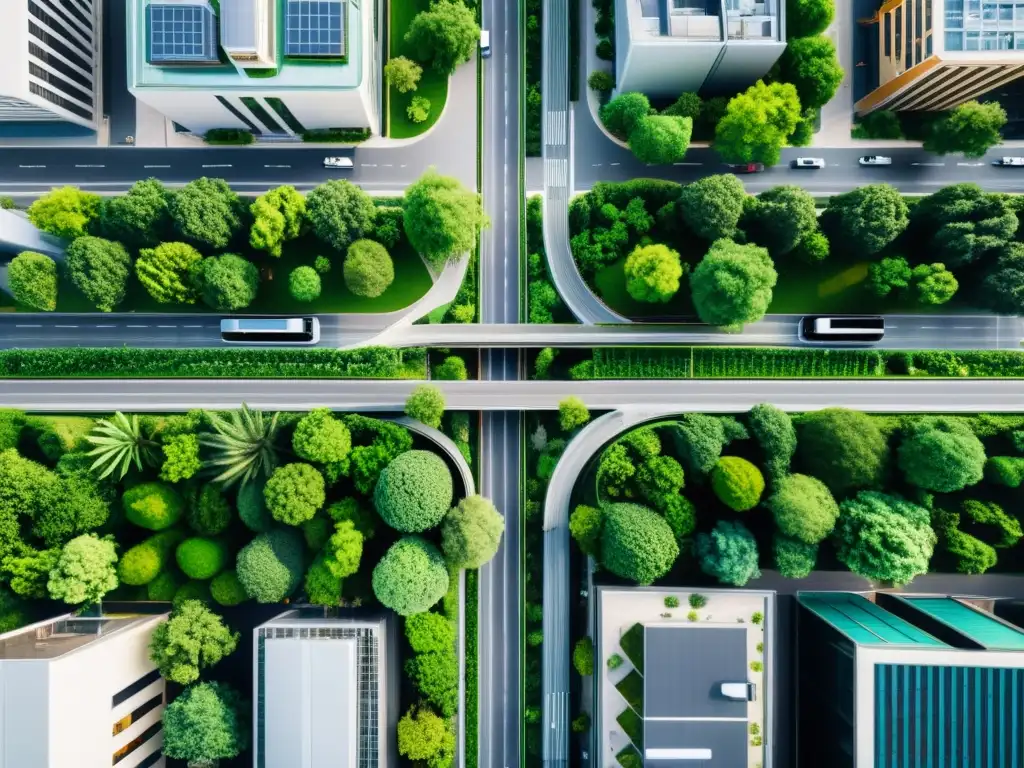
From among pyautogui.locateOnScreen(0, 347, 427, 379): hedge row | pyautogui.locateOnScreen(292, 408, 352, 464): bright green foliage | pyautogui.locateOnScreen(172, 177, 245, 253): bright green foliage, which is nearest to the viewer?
pyautogui.locateOnScreen(292, 408, 352, 464): bright green foliage

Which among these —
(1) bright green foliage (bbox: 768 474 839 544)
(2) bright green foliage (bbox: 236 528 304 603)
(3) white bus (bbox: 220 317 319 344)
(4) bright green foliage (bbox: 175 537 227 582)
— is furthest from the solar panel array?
(1) bright green foliage (bbox: 768 474 839 544)

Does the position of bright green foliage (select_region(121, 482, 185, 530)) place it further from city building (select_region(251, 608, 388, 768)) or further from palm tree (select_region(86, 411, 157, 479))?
city building (select_region(251, 608, 388, 768))

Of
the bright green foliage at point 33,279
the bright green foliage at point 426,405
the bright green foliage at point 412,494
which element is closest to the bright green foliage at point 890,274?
the bright green foliage at point 426,405

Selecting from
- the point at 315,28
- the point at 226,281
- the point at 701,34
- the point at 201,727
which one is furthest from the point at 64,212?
the point at 701,34

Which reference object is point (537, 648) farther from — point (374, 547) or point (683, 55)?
point (683, 55)

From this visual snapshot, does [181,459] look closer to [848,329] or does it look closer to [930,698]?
[848,329]

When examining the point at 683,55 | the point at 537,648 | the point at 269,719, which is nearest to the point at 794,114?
the point at 683,55
